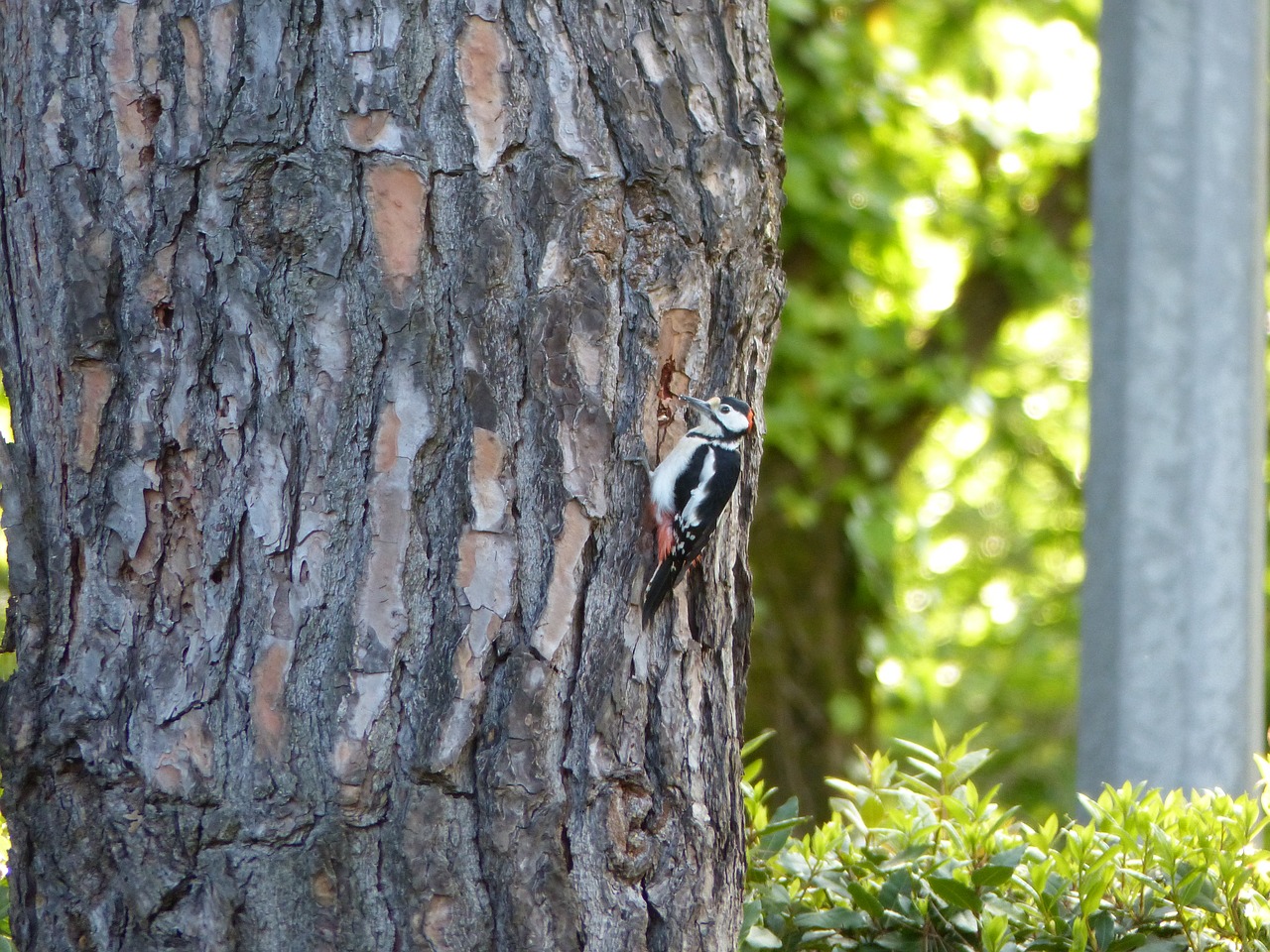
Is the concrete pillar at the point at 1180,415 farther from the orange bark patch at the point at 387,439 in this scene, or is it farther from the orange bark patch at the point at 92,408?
the orange bark patch at the point at 92,408

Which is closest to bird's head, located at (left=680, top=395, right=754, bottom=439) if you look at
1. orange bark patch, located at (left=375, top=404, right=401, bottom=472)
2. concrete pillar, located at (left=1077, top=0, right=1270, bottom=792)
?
orange bark patch, located at (left=375, top=404, right=401, bottom=472)

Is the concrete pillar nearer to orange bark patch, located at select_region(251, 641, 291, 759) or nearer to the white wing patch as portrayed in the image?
the white wing patch

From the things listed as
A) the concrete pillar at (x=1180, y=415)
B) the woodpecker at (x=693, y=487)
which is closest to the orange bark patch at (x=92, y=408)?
the woodpecker at (x=693, y=487)

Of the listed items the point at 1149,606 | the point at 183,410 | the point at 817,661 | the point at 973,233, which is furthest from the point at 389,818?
the point at 973,233

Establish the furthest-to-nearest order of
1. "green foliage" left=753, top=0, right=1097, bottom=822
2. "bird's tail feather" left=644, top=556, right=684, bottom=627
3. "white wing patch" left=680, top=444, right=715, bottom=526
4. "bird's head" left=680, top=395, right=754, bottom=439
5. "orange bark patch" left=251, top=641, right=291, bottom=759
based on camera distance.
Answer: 1. "green foliage" left=753, top=0, right=1097, bottom=822
2. "bird's head" left=680, top=395, right=754, bottom=439
3. "white wing patch" left=680, top=444, right=715, bottom=526
4. "bird's tail feather" left=644, top=556, right=684, bottom=627
5. "orange bark patch" left=251, top=641, right=291, bottom=759

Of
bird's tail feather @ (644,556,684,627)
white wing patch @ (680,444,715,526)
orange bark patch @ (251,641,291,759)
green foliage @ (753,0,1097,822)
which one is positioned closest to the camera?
orange bark patch @ (251,641,291,759)

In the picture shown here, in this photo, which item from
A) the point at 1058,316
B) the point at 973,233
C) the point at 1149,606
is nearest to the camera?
the point at 1149,606

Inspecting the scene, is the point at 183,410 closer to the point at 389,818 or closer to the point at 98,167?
the point at 98,167

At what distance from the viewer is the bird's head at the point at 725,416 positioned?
86.8 inches

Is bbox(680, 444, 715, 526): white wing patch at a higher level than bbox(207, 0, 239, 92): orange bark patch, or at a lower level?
lower

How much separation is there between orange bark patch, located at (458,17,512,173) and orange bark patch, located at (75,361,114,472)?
0.63 meters

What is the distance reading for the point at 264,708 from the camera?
1740 mm

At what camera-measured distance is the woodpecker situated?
6.36 ft

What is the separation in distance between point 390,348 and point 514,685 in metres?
0.51
